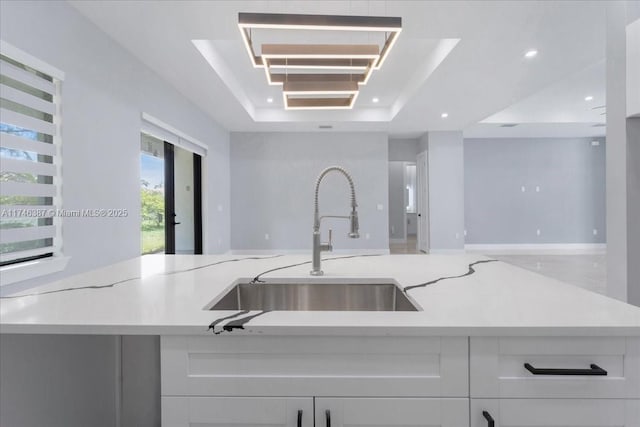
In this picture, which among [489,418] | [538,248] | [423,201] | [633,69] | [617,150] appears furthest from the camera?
[538,248]

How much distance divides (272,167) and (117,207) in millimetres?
4370

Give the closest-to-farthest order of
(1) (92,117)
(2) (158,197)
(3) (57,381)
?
(3) (57,381)
(1) (92,117)
(2) (158,197)

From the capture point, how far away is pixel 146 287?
117 centimetres

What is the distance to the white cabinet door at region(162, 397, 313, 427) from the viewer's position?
80cm

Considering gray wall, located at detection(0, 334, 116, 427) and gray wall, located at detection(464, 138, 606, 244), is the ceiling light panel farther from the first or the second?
gray wall, located at detection(464, 138, 606, 244)

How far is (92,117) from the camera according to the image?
2.75m

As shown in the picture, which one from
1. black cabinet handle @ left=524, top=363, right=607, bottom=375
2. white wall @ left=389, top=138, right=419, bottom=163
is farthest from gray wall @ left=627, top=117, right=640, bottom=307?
white wall @ left=389, top=138, right=419, bottom=163

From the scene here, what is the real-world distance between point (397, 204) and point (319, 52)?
26.5ft

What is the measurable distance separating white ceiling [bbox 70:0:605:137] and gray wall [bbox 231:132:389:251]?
0.43m

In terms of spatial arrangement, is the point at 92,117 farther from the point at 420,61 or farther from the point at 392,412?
the point at 420,61

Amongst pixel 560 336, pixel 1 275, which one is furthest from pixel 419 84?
pixel 1 275

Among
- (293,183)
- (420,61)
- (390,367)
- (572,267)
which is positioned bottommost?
(572,267)

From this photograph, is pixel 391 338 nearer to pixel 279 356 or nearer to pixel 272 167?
pixel 279 356

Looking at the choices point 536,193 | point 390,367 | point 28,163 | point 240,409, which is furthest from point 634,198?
point 536,193
